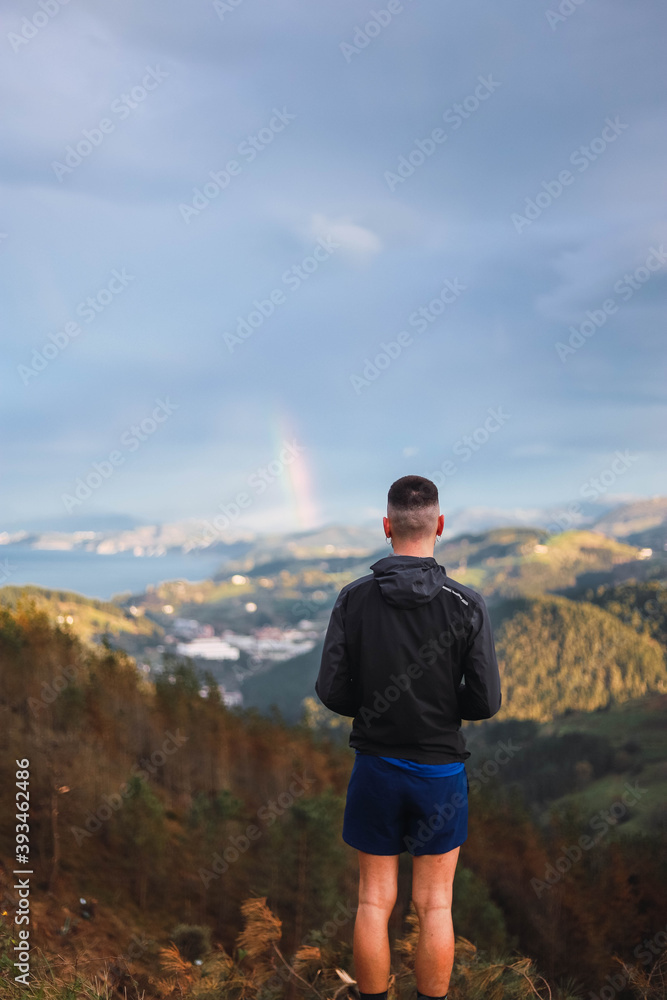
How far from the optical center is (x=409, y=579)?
356cm

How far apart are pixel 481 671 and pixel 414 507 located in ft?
3.28

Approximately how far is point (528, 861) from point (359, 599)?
47305 millimetres

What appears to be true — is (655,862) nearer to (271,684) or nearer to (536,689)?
(536,689)

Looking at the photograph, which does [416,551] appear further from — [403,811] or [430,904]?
[430,904]

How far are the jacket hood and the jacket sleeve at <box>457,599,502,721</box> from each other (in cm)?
30

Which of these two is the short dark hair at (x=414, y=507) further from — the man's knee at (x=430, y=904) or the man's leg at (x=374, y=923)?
the man's knee at (x=430, y=904)

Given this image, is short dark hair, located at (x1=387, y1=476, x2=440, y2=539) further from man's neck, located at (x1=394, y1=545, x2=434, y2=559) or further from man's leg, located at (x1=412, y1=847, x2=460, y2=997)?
man's leg, located at (x1=412, y1=847, x2=460, y2=997)

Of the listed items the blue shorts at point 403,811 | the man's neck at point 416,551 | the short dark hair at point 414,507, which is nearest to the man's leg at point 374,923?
the blue shorts at point 403,811

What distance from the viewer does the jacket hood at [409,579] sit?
3.53 metres

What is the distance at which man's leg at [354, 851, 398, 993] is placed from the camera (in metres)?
3.64

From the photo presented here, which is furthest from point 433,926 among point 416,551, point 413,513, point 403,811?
point 413,513

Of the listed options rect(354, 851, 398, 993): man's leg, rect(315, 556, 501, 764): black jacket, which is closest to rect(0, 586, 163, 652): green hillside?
rect(354, 851, 398, 993): man's leg

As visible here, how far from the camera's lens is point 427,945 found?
12.0 feet

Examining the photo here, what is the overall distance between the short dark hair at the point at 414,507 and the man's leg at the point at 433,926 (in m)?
1.88
